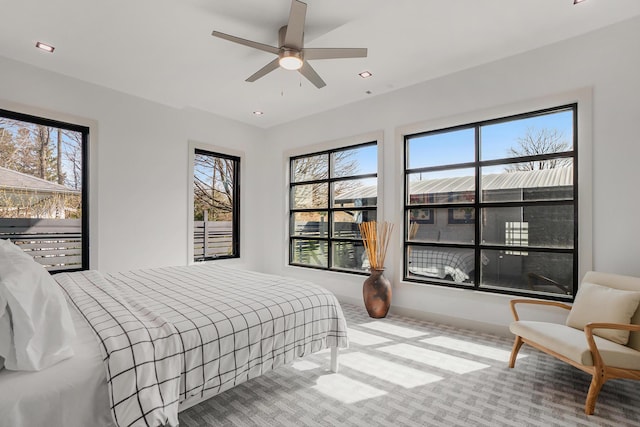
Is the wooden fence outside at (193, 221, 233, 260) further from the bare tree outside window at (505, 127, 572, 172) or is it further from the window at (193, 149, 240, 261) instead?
the bare tree outside window at (505, 127, 572, 172)

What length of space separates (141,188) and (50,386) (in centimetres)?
359

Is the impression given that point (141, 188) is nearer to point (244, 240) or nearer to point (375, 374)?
point (244, 240)

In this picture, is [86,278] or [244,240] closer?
[86,278]

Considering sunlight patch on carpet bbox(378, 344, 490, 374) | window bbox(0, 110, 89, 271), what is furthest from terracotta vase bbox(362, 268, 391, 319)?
window bbox(0, 110, 89, 271)

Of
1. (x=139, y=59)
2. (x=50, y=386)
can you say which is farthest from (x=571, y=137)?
(x=139, y=59)

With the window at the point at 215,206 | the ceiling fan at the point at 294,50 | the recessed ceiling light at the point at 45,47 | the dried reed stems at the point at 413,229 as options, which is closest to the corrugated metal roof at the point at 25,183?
the recessed ceiling light at the point at 45,47

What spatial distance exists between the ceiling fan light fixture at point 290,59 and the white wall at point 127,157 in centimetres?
263

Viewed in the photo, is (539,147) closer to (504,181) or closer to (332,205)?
(504,181)

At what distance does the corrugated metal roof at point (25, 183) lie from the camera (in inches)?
137

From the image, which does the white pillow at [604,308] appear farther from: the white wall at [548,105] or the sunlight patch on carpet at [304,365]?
the sunlight patch on carpet at [304,365]

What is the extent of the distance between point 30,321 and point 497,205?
3860 mm

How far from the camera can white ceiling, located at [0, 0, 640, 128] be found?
2.56m

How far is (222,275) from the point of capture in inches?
117

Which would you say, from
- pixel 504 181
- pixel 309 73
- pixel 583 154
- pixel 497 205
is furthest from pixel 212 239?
pixel 583 154
